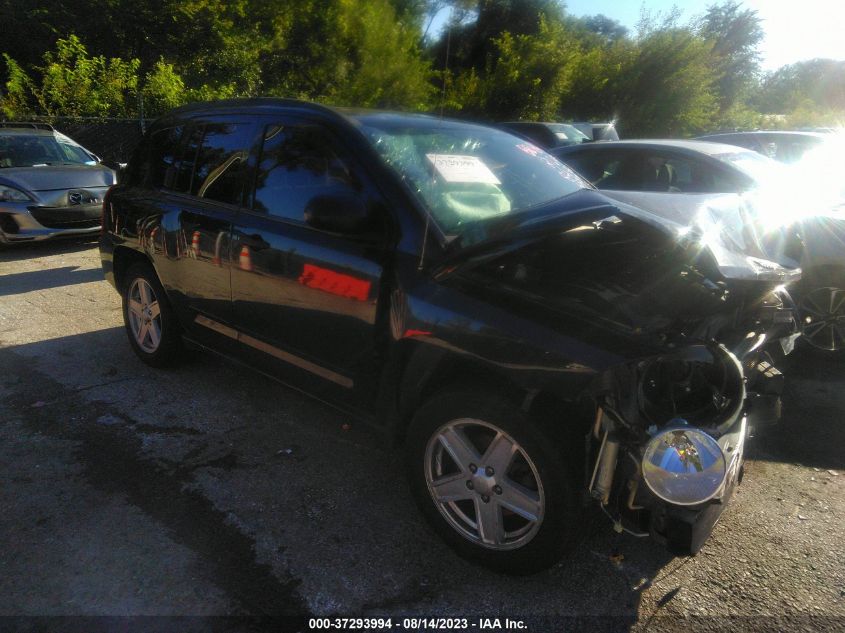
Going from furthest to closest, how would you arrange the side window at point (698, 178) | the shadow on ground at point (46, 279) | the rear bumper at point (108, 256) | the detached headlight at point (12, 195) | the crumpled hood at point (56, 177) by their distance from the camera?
the crumpled hood at point (56, 177), the detached headlight at point (12, 195), the shadow on ground at point (46, 279), the side window at point (698, 178), the rear bumper at point (108, 256)

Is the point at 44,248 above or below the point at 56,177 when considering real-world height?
below

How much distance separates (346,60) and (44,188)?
1347 cm

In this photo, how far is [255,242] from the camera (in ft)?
10.7

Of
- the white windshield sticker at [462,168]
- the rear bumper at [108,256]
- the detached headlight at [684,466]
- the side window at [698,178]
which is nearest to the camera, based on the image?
the detached headlight at [684,466]

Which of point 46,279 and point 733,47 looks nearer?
point 46,279

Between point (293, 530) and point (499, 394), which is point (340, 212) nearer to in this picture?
point (499, 394)

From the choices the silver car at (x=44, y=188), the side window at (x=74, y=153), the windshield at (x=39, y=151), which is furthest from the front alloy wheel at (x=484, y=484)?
the side window at (x=74, y=153)

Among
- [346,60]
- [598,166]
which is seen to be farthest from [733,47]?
[598,166]

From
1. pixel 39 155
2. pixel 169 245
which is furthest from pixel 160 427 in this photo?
pixel 39 155

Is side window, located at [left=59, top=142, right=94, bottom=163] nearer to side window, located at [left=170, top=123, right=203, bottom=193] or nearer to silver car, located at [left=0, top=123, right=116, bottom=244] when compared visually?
silver car, located at [left=0, top=123, right=116, bottom=244]

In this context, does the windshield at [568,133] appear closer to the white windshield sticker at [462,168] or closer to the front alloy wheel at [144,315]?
the white windshield sticker at [462,168]

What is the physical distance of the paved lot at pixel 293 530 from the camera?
7.55 ft

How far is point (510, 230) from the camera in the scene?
93.9 inches

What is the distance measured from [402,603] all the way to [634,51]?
24164 millimetres
